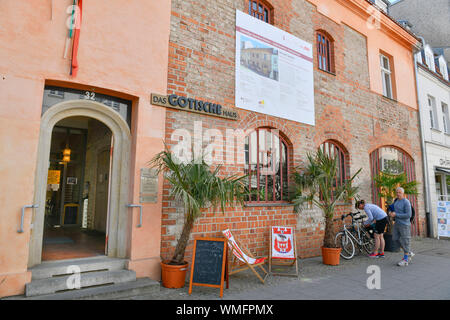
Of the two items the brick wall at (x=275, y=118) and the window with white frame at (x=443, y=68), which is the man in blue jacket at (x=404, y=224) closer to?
the brick wall at (x=275, y=118)

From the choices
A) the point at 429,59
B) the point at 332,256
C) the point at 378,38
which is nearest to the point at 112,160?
the point at 332,256

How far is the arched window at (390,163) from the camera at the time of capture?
9617mm

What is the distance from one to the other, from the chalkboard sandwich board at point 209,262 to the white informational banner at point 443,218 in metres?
10.2

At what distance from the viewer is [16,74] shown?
409cm

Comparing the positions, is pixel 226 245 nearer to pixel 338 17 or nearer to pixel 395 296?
pixel 395 296

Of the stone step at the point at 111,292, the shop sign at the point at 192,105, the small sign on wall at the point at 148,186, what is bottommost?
the stone step at the point at 111,292

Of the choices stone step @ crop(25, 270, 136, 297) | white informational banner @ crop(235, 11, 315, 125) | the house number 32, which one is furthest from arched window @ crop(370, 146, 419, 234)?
the house number 32

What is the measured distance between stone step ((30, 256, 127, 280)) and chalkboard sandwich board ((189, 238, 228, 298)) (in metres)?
1.19

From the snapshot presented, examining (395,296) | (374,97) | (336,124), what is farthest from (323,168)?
(374,97)

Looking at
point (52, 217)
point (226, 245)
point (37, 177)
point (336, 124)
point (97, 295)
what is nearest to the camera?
point (97, 295)

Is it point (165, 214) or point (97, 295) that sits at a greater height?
point (165, 214)

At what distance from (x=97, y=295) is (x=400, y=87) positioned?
40.7 ft

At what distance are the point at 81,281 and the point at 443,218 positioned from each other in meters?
12.1

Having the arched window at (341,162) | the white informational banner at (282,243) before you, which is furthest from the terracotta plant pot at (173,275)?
the arched window at (341,162)
